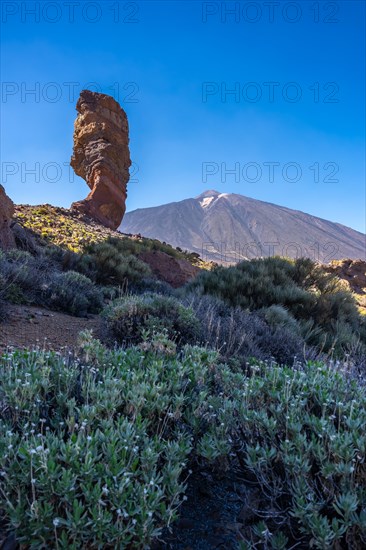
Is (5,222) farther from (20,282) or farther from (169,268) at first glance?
(169,268)

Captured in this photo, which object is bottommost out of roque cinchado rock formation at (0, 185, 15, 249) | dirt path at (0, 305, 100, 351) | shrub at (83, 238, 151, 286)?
dirt path at (0, 305, 100, 351)

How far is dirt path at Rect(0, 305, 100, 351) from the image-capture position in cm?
Result: 493

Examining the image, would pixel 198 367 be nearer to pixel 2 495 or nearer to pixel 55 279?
pixel 2 495

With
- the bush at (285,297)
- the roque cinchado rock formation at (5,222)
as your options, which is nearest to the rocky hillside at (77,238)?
the roque cinchado rock formation at (5,222)

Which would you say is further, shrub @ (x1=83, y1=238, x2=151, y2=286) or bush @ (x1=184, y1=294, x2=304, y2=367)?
shrub @ (x1=83, y1=238, x2=151, y2=286)

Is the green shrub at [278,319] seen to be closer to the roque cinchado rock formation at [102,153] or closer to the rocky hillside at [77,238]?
the rocky hillside at [77,238]

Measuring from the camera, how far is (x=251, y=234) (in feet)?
613

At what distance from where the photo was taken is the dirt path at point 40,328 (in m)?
4.93

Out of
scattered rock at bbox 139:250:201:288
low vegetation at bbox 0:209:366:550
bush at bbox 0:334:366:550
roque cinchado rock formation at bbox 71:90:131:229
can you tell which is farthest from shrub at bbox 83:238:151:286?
roque cinchado rock formation at bbox 71:90:131:229

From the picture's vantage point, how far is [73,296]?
7.68m

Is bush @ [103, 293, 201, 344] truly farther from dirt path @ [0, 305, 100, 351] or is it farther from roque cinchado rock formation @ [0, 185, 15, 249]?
roque cinchado rock formation @ [0, 185, 15, 249]

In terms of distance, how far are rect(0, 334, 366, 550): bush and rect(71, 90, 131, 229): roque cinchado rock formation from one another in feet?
89.2

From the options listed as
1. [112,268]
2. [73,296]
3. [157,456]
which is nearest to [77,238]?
[112,268]

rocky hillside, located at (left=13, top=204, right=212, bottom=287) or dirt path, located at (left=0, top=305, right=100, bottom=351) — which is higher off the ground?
rocky hillside, located at (left=13, top=204, right=212, bottom=287)
